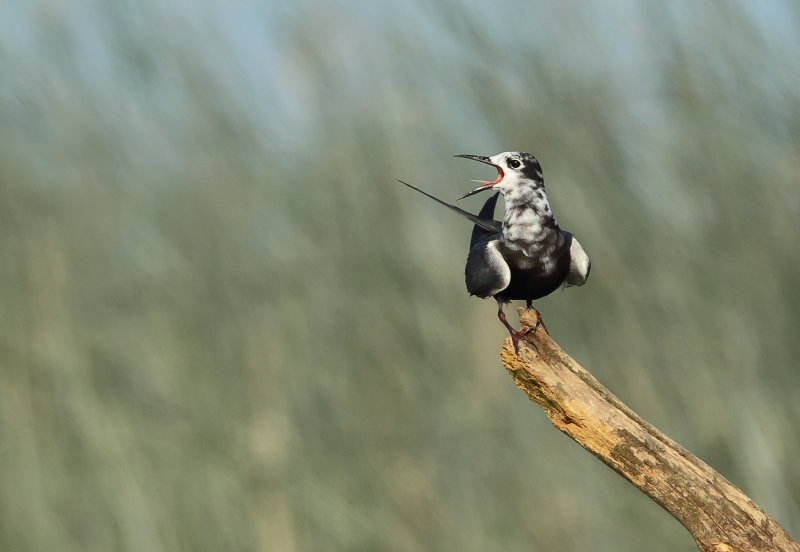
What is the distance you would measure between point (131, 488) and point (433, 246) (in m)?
1.61

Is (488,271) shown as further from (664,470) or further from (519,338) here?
(664,470)

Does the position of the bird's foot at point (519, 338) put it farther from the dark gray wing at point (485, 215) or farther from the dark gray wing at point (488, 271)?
the dark gray wing at point (485, 215)

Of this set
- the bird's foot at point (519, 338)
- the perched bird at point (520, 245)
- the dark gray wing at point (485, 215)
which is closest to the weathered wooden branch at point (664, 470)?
the bird's foot at point (519, 338)

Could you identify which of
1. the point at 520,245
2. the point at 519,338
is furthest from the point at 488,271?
the point at 519,338

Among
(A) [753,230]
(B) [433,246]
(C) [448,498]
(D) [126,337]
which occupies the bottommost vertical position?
(C) [448,498]

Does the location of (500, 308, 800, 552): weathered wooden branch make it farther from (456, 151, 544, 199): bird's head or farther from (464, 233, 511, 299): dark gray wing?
(456, 151, 544, 199): bird's head

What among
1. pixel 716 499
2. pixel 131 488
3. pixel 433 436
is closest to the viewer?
pixel 716 499

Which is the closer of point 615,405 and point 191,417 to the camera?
point 615,405

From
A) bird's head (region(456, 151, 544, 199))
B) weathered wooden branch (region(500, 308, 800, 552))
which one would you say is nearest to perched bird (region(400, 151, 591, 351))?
bird's head (region(456, 151, 544, 199))

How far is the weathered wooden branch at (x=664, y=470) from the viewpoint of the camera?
2.46 meters

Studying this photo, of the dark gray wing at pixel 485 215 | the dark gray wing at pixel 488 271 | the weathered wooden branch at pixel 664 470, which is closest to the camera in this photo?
the weathered wooden branch at pixel 664 470

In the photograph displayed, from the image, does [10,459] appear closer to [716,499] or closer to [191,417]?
[191,417]

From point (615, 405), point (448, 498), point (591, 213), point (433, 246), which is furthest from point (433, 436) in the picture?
point (615, 405)

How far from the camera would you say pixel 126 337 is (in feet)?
13.0
